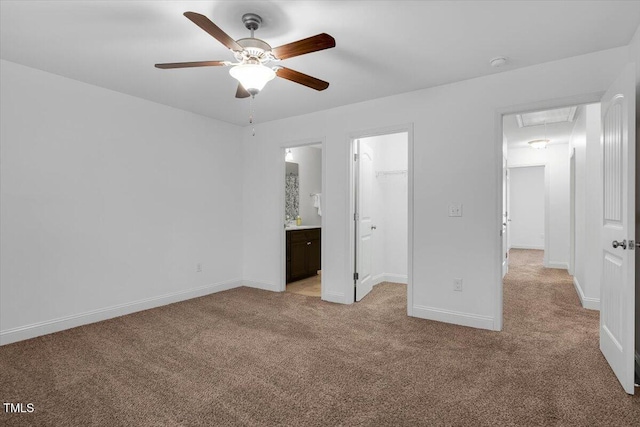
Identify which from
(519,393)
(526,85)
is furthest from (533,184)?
(519,393)

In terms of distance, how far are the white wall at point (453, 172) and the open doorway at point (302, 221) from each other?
0.59 m

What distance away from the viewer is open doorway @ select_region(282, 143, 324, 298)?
5.09 m

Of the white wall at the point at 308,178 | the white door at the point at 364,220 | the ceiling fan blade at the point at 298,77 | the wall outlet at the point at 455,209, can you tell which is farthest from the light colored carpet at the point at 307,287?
the ceiling fan blade at the point at 298,77

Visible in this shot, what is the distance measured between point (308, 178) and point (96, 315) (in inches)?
161

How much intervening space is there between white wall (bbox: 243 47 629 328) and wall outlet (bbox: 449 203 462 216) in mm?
45

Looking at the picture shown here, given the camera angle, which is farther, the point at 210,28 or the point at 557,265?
the point at 557,265

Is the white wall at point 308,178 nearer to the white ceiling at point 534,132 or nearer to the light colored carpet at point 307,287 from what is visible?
the light colored carpet at point 307,287

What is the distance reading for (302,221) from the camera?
21.1ft

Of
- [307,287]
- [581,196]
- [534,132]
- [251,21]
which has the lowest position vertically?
[307,287]

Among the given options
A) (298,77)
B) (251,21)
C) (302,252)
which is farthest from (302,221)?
(251,21)

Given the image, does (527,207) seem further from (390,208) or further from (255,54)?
(255,54)

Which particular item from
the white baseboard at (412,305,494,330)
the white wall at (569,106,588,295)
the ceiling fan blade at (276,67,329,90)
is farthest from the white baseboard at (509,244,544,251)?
the ceiling fan blade at (276,67,329,90)

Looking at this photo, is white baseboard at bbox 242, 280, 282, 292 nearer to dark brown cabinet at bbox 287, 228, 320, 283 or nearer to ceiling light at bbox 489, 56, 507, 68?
dark brown cabinet at bbox 287, 228, 320, 283

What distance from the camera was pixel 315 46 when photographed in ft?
6.48
